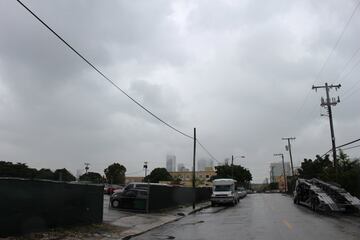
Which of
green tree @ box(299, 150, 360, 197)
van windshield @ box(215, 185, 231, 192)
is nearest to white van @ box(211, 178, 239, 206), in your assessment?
van windshield @ box(215, 185, 231, 192)

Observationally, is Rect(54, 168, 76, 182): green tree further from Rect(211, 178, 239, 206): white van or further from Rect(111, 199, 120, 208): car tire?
Rect(211, 178, 239, 206): white van

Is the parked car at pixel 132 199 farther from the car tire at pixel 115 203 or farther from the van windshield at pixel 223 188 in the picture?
the van windshield at pixel 223 188

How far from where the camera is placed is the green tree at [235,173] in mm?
121125

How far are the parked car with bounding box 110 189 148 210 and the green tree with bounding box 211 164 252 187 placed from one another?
84885 millimetres

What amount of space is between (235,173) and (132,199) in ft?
319

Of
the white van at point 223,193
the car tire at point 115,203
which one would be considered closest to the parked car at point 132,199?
the car tire at point 115,203

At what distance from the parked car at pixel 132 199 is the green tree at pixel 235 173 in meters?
84.9

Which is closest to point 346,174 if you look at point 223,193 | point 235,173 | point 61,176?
point 223,193

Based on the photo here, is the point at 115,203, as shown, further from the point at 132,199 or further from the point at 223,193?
the point at 223,193

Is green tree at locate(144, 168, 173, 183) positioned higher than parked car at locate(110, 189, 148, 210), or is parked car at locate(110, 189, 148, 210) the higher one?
green tree at locate(144, 168, 173, 183)

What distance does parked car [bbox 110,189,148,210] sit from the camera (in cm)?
3198

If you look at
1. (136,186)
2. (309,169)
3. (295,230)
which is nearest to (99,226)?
(295,230)

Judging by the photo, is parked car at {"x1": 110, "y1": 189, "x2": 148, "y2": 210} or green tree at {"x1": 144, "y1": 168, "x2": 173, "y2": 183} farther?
green tree at {"x1": 144, "y1": 168, "x2": 173, "y2": 183}

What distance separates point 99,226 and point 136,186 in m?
12.2
